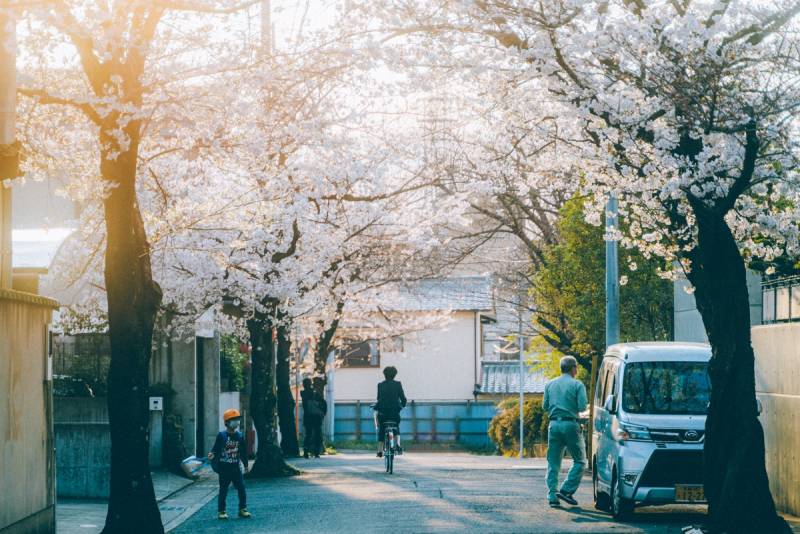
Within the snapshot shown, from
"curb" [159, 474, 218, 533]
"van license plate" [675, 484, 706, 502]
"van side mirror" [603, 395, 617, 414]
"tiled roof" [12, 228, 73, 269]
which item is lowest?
"curb" [159, 474, 218, 533]

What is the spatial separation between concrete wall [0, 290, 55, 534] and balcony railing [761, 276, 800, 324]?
9553mm

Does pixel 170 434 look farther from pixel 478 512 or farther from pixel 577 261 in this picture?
pixel 478 512

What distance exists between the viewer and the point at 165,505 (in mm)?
17984

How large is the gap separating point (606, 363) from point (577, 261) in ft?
32.6

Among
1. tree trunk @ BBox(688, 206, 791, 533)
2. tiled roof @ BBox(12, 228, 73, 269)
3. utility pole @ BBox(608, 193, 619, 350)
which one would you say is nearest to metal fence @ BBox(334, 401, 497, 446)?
utility pole @ BBox(608, 193, 619, 350)

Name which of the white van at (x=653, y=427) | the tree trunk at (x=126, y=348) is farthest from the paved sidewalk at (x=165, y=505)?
the white van at (x=653, y=427)

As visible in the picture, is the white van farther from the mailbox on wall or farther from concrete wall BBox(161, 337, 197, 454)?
concrete wall BBox(161, 337, 197, 454)

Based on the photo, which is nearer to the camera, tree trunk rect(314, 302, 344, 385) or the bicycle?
the bicycle

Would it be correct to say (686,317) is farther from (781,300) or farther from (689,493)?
(689,493)

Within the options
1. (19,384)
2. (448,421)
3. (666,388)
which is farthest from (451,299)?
(19,384)

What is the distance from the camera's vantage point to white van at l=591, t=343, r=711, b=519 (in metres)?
13.3

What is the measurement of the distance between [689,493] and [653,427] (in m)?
0.82

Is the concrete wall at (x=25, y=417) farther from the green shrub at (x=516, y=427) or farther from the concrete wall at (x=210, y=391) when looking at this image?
the green shrub at (x=516, y=427)

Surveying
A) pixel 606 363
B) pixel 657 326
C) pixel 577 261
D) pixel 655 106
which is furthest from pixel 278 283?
pixel 655 106
